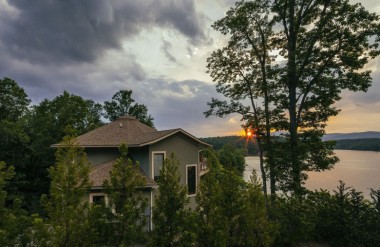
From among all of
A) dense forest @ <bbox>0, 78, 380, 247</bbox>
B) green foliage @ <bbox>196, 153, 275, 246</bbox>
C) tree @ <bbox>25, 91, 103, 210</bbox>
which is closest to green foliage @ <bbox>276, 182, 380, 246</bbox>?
dense forest @ <bbox>0, 78, 380, 247</bbox>

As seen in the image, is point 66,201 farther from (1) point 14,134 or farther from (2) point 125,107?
(2) point 125,107

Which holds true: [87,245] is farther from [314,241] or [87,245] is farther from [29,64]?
[29,64]

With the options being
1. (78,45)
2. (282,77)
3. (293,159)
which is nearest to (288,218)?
(293,159)

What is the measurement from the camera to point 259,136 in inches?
704

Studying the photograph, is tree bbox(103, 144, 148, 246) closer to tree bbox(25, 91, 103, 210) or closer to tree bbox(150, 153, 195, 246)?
tree bbox(150, 153, 195, 246)

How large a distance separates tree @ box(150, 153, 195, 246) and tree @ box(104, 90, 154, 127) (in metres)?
33.0

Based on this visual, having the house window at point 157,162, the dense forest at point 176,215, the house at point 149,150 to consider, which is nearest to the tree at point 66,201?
the dense forest at point 176,215

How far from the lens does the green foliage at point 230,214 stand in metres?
8.88

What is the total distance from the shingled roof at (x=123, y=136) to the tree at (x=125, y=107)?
61.8ft

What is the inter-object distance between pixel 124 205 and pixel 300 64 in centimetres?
1378

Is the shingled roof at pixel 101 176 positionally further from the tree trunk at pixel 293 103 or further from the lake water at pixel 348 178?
the lake water at pixel 348 178

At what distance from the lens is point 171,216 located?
8.27 metres

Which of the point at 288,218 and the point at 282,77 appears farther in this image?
the point at 282,77

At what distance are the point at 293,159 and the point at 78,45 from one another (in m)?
17.8
